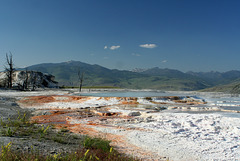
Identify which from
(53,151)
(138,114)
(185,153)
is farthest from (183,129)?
(53,151)

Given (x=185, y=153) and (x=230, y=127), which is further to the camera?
(x=230, y=127)

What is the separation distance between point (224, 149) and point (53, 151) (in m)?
6.83

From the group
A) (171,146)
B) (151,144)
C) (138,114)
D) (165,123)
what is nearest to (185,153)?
(171,146)

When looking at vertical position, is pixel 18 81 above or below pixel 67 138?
above

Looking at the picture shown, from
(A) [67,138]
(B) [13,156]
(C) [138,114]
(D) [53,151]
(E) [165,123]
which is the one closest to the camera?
(B) [13,156]

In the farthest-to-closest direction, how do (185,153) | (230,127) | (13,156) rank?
(230,127) < (185,153) < (13,156)

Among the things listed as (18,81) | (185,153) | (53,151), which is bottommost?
(185,153)

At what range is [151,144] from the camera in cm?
861

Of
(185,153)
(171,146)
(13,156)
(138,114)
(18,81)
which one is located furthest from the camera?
(18,81)

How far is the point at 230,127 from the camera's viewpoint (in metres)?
10.9

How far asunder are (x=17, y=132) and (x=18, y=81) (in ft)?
214

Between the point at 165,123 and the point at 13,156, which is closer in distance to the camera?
the point at 13,156

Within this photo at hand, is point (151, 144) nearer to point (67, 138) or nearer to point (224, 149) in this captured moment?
point (224, 149)

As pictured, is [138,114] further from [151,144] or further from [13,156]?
[13,156]
